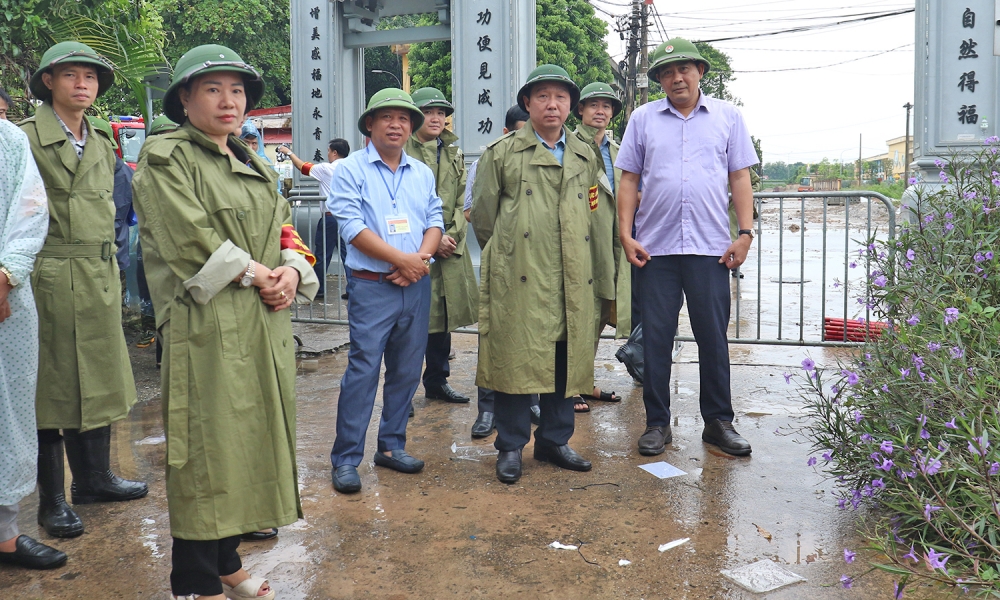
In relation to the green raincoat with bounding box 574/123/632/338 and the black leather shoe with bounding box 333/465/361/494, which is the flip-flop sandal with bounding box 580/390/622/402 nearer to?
the green raincoat with bounding box 574/123/632/338

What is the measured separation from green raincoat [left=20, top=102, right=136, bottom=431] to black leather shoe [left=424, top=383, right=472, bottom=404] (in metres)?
2.26

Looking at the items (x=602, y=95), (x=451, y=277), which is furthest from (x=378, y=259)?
→ (x=602, y=95)

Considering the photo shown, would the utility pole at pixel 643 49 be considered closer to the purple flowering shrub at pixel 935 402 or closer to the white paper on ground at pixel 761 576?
the purple flowering shrub at pixel 935 402

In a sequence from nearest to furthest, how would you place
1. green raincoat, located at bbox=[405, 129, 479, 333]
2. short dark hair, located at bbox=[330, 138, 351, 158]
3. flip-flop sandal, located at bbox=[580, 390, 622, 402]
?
green raincoat, located at bbox=[405, 129, 479, 333] < flip-flop sandal, located at bbox=[580, 390, 622, 402] < short dark hair, located at bbox=[330, 138, 351, 158]

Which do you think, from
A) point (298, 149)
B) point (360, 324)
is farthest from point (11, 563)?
point (298, 149)

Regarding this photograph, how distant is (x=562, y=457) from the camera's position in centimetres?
409

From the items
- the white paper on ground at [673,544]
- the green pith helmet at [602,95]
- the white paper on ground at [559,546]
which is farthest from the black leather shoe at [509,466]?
the green pith helmet at [602,95]

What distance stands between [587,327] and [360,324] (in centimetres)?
105

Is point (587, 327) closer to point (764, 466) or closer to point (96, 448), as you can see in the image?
point (764, 466)

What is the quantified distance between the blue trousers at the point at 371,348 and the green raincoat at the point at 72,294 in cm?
98

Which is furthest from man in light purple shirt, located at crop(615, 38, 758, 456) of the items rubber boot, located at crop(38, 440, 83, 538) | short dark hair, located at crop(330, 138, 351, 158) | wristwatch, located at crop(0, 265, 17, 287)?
short dark hair, located at crop(330, 138, 351, 158)

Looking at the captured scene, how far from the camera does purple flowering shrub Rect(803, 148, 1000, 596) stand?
2523 mm

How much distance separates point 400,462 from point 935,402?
2.30 meters

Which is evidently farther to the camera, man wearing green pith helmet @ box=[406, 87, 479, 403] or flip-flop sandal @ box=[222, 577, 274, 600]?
man wearing green pith helmet @ box=[406, 87, 479, 403]
